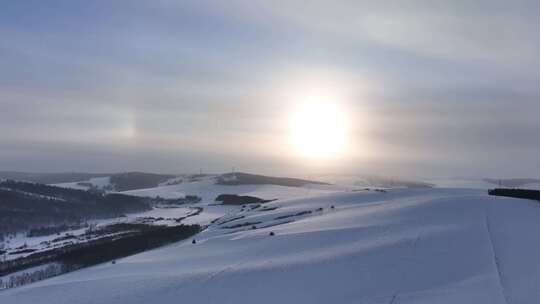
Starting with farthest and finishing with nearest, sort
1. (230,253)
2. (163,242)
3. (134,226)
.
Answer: (134,226) → (163,242) → (230,253)

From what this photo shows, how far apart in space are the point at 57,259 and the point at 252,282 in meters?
66.9

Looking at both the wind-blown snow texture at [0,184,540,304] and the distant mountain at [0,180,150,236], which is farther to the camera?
the distant mountain at [0,180,150,236]

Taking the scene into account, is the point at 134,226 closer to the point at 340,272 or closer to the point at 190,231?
the point at 190,231

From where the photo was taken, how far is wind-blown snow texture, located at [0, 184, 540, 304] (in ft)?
91.7

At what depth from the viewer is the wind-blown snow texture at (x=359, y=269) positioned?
27953mm

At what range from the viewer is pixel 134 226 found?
143 m

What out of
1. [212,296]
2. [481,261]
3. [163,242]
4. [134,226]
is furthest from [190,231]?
[481,261]

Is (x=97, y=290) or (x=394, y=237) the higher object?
(x=394, y=237)

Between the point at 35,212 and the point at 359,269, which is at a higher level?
the point at 359,269

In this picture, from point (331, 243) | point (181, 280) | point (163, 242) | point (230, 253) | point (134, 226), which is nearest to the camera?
point (181, 280)

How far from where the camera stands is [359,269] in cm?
3488

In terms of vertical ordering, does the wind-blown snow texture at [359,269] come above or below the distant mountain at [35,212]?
above

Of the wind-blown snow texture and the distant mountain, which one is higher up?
the wind-blown snow texture

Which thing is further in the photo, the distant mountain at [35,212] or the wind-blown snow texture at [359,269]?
the distant mountain at [35,212]
